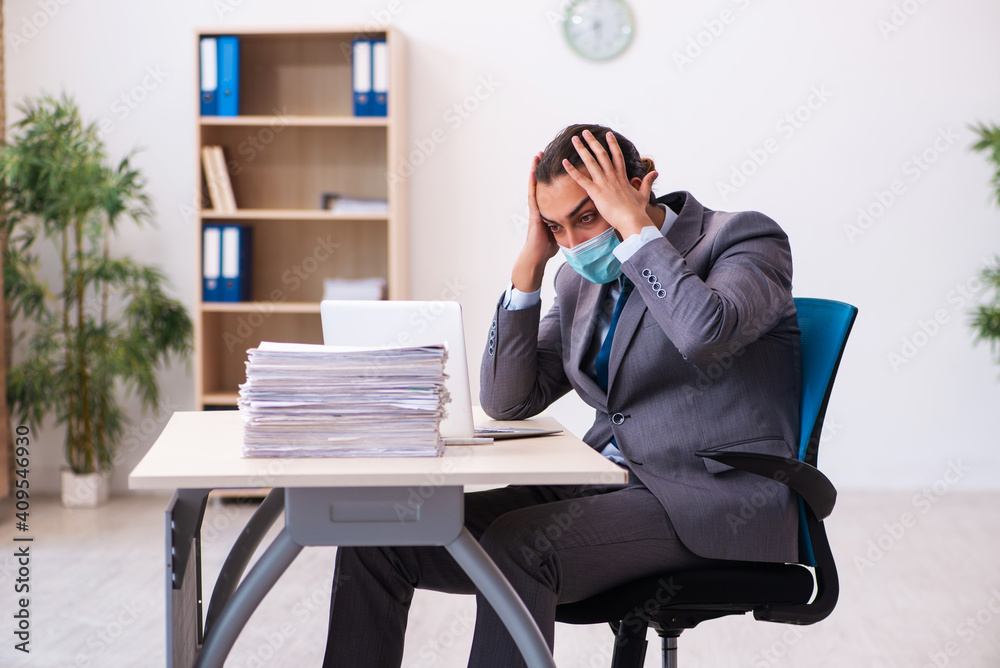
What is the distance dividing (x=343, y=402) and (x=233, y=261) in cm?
273

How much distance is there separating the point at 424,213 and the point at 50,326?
1619 millimetres

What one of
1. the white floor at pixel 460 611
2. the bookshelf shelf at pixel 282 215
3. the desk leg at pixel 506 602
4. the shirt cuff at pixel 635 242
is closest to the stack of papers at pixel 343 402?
the desk leg at pixel 506 602

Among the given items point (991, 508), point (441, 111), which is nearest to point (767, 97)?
point (441, 111)

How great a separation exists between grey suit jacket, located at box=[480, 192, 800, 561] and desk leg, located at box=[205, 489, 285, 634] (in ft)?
1.51

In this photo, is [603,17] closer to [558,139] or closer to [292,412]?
[558,139]

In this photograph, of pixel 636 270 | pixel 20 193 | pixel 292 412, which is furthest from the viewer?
pixel 20 193

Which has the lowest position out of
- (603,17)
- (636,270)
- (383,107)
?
(636,270)

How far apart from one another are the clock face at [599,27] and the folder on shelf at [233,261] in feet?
5.27

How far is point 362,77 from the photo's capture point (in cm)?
371

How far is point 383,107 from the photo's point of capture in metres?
3.73

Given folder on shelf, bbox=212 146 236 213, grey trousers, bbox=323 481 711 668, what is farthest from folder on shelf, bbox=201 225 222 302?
grey trousers, bbox=323 481 711 668

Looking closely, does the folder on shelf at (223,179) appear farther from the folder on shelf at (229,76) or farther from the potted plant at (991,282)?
the potted plant at (991,282)

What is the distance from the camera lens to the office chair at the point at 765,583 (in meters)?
1.42

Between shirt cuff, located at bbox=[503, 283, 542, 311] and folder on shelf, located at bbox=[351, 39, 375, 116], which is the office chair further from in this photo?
folder on shelf, located at bbox=[351, 39, 375, 116]
